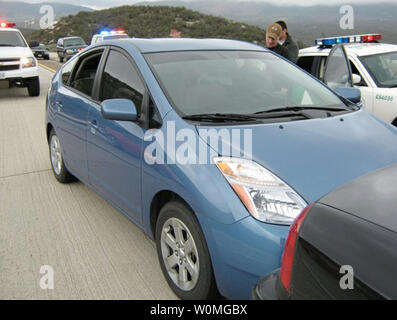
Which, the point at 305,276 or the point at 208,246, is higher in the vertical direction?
the point at 305,276

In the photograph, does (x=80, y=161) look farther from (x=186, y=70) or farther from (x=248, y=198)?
(x=248, y=198)

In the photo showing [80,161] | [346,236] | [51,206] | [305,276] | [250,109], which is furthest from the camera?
[51,206]

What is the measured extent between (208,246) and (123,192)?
115 centimetres

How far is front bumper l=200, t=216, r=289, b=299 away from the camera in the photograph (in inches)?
89.3

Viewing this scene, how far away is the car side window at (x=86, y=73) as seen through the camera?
4164 millimetres

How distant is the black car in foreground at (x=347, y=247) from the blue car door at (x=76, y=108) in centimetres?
274

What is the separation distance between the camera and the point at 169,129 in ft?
9.59

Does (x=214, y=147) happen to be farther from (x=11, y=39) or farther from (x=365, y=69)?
(x=11, y=39)

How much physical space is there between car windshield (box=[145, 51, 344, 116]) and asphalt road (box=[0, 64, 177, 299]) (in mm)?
1204

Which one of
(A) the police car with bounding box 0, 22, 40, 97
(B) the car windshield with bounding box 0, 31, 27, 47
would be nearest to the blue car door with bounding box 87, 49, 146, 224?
(A) the police car with bounding box 0, 22, 40, 97

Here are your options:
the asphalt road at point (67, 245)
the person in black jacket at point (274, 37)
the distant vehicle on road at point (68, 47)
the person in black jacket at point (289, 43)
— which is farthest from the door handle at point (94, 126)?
the distant vehicle on road at point (68, 47)
